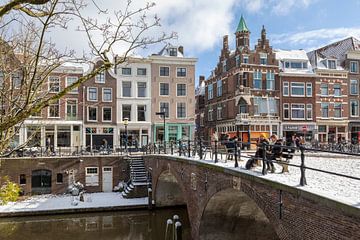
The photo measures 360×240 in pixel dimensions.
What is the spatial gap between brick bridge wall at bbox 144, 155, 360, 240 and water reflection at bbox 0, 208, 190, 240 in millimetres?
6005

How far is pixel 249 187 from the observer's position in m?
8.67

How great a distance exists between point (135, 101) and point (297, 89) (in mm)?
16262

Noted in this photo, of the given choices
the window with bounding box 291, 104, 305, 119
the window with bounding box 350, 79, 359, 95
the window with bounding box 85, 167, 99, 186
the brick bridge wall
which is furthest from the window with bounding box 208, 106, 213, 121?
the brick bridge wall

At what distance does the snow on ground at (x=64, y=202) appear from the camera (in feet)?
69.3

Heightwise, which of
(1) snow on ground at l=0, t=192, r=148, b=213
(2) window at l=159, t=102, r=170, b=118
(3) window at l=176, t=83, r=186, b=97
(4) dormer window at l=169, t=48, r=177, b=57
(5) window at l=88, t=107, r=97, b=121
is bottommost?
(1) snow on ground at l=0, t=192, r=148, b=213

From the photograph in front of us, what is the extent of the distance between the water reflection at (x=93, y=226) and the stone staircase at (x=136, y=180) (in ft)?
7.99

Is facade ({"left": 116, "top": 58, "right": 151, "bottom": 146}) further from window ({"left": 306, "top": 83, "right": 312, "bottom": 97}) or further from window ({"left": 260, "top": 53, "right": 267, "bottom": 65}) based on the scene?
window ({"left": 306, "top": 83, "right": 312, "bottom": 97})

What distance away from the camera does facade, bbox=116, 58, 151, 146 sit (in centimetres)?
3350

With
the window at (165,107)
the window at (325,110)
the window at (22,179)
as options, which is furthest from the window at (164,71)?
the window at (325,110)

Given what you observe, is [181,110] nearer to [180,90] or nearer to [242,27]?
[180,90]

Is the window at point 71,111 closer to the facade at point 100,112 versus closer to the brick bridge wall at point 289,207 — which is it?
the facade at point 100,112

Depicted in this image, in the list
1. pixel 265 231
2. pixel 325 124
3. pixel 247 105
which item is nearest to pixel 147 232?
pixel 265 231

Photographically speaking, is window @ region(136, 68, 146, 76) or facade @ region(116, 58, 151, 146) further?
window @ region(136, 68, 146, 76)

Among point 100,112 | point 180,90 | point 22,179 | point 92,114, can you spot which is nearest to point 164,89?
point 180,90
